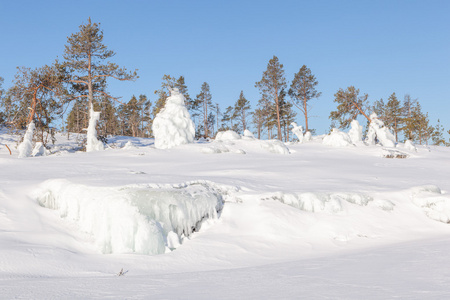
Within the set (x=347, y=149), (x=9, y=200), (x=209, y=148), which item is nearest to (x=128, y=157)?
(x=209, y=148)

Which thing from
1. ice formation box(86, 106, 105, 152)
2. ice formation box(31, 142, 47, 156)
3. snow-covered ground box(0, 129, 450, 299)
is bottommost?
snow-covered ground box(0, 129, 450, 299)

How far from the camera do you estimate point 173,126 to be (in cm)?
2053

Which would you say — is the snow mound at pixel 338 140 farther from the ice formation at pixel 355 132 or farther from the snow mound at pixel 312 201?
the snow mound at pixel 312 201

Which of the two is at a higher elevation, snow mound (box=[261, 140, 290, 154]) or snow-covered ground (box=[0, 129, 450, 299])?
snow mound (box=[261, 140, 290, 154])

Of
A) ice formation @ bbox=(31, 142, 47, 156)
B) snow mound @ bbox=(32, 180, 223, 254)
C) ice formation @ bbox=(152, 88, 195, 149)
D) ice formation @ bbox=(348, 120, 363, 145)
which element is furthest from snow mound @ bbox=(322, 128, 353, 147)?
ice formation @ bbox=(31, 142, 47, 156)

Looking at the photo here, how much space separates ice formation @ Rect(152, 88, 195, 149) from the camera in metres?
20.4

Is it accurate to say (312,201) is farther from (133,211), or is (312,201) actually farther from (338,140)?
(338,140)

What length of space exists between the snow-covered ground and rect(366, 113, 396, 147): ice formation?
1874 centimetres

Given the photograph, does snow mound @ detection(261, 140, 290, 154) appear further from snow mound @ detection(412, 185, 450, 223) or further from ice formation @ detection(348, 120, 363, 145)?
ice formation @ detection(348, 120, 363, 145)

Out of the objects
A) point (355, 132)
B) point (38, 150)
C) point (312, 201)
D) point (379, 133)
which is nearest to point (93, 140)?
point (38, 150)

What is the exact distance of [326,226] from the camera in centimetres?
722

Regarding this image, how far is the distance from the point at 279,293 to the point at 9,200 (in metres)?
6.52

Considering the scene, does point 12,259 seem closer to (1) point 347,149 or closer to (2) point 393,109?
(1) point 347,149

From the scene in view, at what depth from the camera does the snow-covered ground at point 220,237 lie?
3.09m
